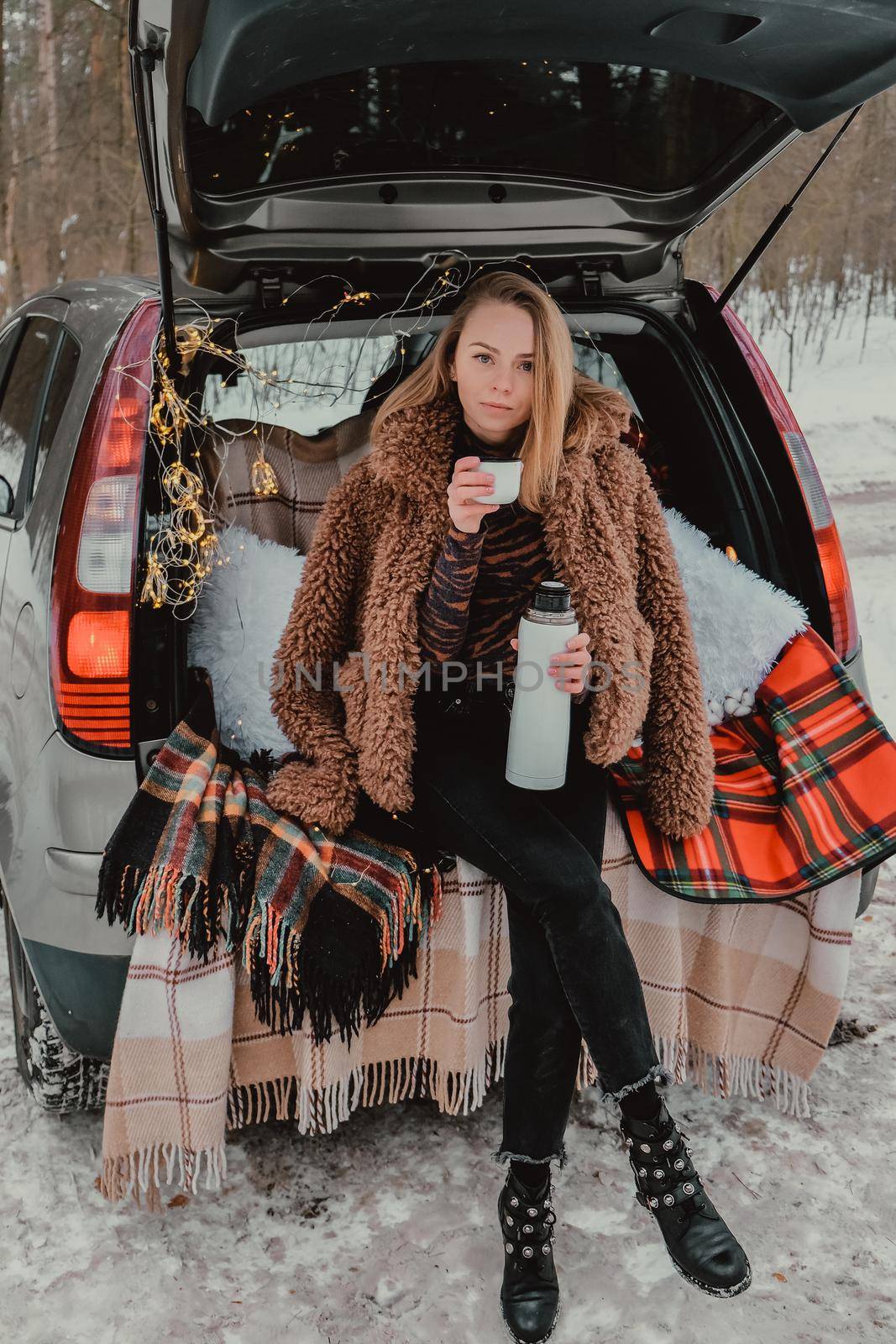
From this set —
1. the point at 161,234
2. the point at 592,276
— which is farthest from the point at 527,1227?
the point at 592,276

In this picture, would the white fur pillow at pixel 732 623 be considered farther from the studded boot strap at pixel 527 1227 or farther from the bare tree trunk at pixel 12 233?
the bare tree trunk at pixel 12 233

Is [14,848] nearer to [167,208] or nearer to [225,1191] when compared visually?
[225,1191]

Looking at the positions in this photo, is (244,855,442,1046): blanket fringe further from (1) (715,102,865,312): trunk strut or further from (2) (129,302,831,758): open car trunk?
(1) (715,102,865,312): trunk strut

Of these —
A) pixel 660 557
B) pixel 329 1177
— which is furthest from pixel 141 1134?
pixel 660 557

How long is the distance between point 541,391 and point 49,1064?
1.60m

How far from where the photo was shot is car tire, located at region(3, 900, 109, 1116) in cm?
204

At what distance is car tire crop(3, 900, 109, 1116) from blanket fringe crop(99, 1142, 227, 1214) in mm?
214

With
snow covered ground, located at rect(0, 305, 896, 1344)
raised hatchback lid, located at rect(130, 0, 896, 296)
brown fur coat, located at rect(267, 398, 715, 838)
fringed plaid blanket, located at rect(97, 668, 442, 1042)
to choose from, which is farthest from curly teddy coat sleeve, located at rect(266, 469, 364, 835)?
snow covered ground, located at rect(0, 305, 896, 1344)

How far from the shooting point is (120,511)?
1.84 metres

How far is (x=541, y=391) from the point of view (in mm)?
2002

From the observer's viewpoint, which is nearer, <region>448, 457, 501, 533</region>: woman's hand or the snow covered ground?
the snow covered ground

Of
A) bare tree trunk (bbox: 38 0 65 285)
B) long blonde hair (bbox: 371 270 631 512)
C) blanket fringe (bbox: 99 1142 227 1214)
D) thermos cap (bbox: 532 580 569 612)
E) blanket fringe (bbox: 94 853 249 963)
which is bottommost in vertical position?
blanket fringe (bbox: 99 1142 227 1214)

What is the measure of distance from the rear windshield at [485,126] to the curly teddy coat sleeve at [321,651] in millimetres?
621

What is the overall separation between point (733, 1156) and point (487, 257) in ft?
6.32
